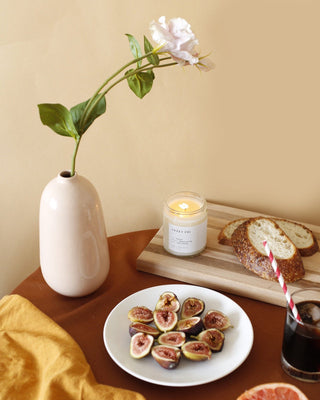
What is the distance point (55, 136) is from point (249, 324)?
74 cm

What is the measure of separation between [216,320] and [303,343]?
20 centimetres

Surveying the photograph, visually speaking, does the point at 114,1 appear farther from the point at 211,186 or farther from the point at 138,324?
the point at 138,324

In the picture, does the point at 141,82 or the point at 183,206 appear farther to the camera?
the point at 183,206

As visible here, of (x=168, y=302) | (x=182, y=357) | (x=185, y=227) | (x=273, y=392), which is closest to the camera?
(x=273, y=392)

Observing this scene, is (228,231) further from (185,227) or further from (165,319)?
(165,319)

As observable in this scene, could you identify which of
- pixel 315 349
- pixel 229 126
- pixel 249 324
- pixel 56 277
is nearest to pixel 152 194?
pixel 229 126

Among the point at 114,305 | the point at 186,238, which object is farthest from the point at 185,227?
the point at 114,305

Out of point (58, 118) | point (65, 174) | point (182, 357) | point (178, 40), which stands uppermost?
point (178, 40)

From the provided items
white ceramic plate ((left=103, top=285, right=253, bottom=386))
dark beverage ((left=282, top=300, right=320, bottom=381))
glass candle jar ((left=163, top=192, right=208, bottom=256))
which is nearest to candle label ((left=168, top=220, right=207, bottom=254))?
glass candle jar ((left=163, top=192, right=208, bottom=256))

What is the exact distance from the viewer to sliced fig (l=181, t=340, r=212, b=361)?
0.96 meters

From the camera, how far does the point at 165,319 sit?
1.04 metres

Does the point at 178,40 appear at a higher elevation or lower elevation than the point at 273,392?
higher

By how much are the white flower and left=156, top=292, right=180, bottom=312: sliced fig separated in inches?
19.5

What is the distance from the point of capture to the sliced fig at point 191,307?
107 cm
